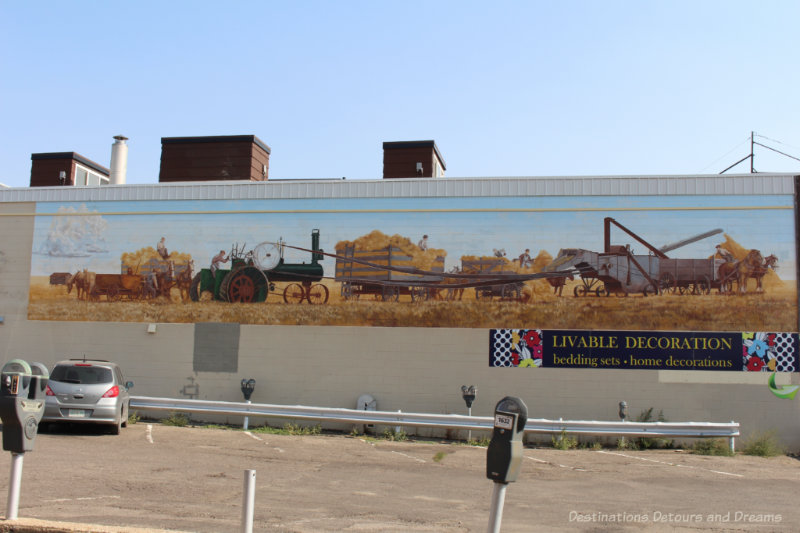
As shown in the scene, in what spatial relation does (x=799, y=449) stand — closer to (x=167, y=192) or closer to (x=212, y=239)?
(x=212, y=239)

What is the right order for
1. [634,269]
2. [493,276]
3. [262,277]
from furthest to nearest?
1. [262,277]
2. [493,276]
3. [634,269]

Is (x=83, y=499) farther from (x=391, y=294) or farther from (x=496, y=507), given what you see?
(x=391, y=294)

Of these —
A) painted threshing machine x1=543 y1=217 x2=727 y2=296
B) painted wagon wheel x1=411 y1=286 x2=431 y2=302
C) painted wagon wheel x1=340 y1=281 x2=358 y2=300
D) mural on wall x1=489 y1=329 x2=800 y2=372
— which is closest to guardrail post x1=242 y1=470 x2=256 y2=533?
mural on wall x1=489 y1=329 x2=800 y2=372

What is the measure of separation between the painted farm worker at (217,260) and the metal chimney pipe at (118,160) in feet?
19.7

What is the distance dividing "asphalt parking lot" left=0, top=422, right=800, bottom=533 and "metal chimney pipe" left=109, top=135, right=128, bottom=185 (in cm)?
995

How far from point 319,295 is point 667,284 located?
8272mm

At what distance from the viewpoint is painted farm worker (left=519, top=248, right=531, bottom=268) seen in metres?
17.7

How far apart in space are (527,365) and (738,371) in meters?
4.69

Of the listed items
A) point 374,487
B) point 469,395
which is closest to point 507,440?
point 374,487

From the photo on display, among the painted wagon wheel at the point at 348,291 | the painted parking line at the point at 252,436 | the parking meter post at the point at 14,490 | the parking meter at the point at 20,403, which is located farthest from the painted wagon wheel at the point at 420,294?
the parking meter post at the point at 14,490

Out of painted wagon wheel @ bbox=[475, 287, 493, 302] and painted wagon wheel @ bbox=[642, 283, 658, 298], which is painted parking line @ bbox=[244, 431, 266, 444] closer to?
painted wagon wheel @ bbox=[475, 287, 493, 302]

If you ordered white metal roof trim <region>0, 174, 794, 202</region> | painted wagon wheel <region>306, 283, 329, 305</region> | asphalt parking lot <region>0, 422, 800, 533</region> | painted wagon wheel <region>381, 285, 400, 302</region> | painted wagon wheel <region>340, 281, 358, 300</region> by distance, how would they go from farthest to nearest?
painted wagon wheel <region>306, 283, 329, 305</region> → painted wagon wheel <region>340, 281, 358, 300</region> → painted wagon wheel <region>381, 285, 400, 302</region> → white metal roof trim <region>0, 174, 794, 202</region> → asphalt parking lot <region>0, 422, 800, 533</region>

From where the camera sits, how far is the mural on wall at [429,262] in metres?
17.1

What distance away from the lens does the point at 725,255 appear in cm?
1712
